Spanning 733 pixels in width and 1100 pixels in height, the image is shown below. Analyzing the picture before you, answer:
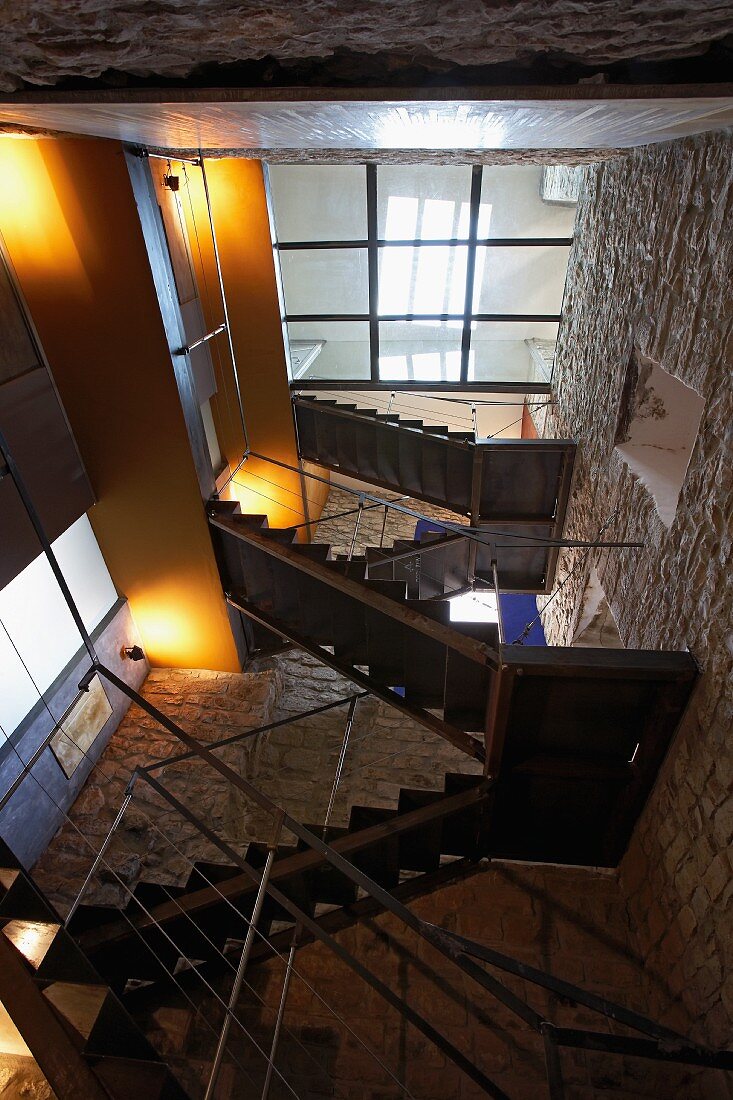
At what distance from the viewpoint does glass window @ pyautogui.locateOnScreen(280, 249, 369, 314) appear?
21.4ft

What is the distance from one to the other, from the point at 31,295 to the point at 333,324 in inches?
148

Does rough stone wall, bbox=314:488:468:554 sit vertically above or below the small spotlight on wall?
below

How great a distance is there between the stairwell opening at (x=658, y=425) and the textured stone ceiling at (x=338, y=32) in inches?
88.3

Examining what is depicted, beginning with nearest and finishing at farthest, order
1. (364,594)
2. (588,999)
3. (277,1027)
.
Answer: (588,999) → (277,1027) → (364,594)

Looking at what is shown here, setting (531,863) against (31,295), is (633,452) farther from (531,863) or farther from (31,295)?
(31,295)

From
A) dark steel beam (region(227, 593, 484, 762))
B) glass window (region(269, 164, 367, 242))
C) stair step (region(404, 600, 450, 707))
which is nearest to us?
dark steel beam (region(227, 593, 484, 762))

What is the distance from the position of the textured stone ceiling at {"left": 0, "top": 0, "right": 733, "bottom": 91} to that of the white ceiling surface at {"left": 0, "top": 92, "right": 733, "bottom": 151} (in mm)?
143

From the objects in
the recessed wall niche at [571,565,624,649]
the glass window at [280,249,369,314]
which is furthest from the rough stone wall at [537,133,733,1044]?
the glass window at [280,249,369,314]

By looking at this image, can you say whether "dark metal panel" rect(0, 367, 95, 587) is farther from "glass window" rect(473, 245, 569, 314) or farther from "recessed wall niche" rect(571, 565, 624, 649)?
"glass window" rect(473, 245, 569, 314)

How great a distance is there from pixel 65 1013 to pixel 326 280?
674cm

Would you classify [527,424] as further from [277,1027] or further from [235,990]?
[235,990]

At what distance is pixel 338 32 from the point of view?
1223mm

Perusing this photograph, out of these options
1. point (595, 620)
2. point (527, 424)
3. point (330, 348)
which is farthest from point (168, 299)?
point (527, 424)

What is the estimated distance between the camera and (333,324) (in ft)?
22.8
